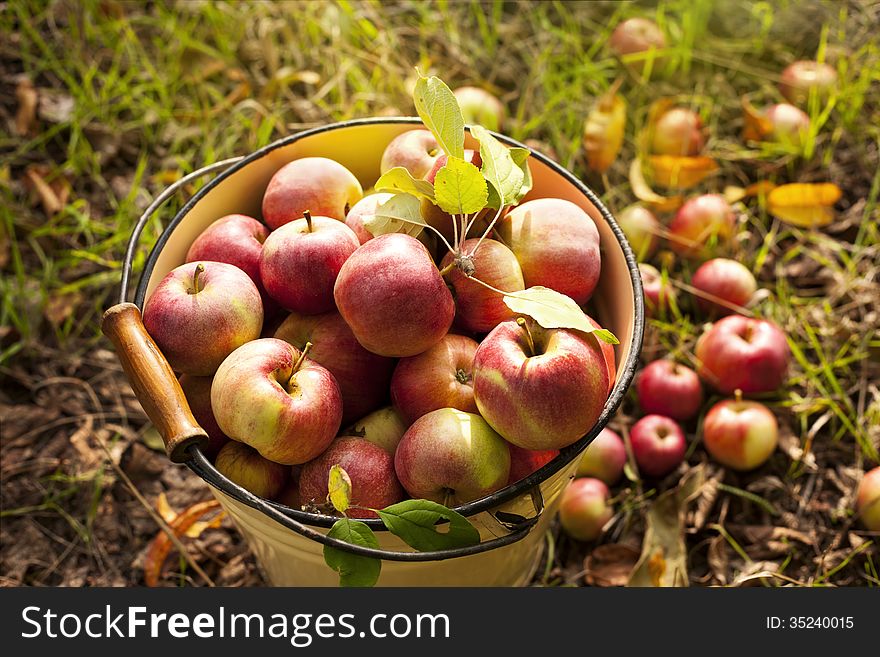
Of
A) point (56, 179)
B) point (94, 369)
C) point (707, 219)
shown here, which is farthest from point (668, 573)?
point (56, 179)

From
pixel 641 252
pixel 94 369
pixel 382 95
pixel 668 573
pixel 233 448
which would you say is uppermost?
pixel 382 95

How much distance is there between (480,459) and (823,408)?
1.18 m

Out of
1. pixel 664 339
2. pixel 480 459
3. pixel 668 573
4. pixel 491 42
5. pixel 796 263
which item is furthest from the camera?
pixel 491 42

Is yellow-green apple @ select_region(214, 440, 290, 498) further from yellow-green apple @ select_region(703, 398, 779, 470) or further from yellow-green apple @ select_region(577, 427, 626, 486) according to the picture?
yellow-green apple @ select_region(703, 398, 779, 470)

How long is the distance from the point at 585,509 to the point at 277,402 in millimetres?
870

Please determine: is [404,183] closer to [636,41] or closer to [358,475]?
[358,475]

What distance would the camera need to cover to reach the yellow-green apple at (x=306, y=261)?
140cm

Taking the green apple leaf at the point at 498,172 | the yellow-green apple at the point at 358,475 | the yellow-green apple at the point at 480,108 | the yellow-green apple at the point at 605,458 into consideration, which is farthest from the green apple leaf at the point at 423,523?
the yellow-green apple at the point at 480,108

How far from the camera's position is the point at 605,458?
192 cm

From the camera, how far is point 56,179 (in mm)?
2455

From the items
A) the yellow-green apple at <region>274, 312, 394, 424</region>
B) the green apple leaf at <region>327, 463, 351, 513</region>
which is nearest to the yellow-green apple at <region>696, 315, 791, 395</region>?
the yellow-green apple at <region>274, 312, 394, 424</region>

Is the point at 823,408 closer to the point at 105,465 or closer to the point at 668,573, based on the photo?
the point at 668,573

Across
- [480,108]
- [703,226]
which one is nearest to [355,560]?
[703,226]

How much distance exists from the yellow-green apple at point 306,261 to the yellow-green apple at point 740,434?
3.25 feet
